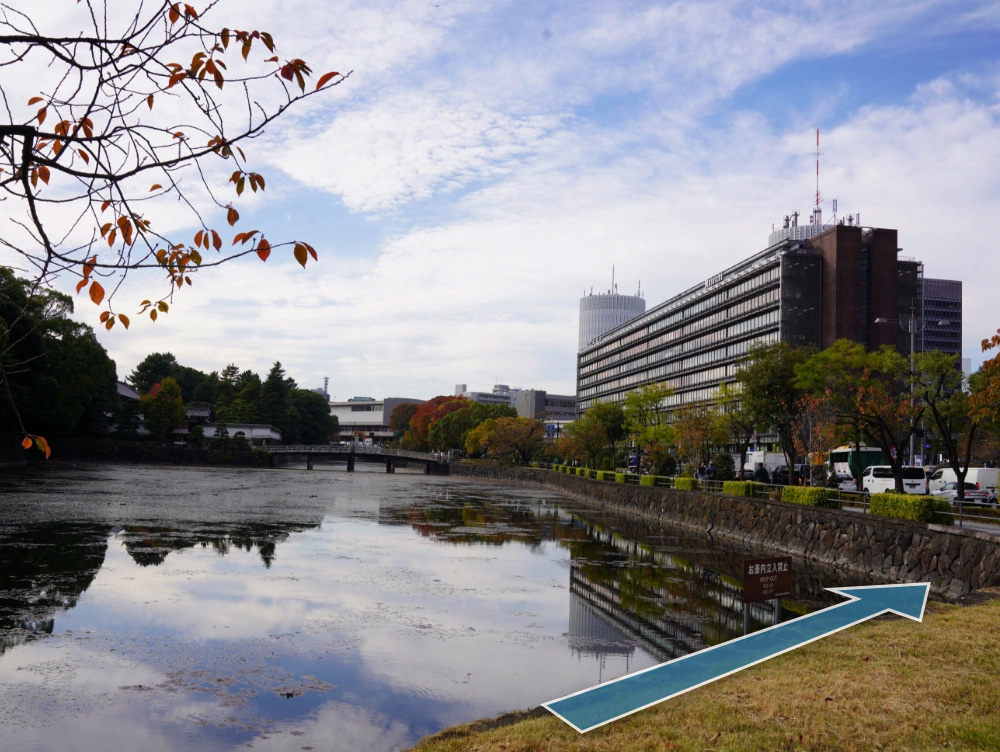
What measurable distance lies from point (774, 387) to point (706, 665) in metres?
32.7

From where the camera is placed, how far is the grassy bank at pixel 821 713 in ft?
22.3

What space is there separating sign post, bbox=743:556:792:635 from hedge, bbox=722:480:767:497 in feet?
71.9

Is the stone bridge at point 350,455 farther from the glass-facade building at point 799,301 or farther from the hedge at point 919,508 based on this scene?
the hedge at point 919,508

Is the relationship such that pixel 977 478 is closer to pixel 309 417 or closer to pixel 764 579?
pixel 764 579

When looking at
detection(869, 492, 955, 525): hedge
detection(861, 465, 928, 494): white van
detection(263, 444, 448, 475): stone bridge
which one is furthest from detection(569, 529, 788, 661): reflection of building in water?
detection(263, 444, 448, 475): stone bridge

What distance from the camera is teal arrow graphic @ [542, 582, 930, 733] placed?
26.4ft

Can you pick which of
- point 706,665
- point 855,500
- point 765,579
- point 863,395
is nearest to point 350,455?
point 863,395

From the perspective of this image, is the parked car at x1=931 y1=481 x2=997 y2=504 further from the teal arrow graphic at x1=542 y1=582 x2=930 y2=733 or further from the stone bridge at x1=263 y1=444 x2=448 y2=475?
the stone bridge at x1=263 y1=444 x2=448 y2=475

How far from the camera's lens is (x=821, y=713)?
7520 millimetres

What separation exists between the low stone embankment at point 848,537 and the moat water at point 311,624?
1854mm

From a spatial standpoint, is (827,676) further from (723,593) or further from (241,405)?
(241,405)

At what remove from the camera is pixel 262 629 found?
13.3 metres

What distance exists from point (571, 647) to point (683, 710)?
Answer: 574 centimetres

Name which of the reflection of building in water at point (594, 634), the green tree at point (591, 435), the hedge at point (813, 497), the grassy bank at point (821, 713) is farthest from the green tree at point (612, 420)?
the grassy bank at point (821, 713)
